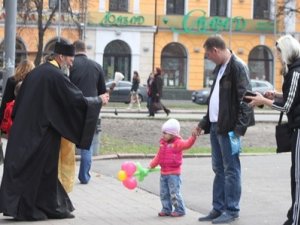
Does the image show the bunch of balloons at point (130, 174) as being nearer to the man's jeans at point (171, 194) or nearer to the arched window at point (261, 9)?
the man's jeans at point (171, 194)

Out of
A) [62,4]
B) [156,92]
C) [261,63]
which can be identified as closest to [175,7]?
[261,63]

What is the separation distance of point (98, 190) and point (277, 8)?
139ft

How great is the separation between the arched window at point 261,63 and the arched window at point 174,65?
14.9 feet

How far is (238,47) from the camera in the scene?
52.8 meters

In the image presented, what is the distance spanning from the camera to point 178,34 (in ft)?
172

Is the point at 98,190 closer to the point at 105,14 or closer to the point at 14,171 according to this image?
the point at 14,171

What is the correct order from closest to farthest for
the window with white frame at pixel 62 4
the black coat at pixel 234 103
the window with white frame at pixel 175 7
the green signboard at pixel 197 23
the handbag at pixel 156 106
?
the black coat at pixel 234 103
the handbag at pixel 156 106
the window with white frame at pixel 62 4
the green signboard at pixel 197 23
the window with white frame at pixel 175 7

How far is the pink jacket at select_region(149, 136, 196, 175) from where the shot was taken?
9203 mm

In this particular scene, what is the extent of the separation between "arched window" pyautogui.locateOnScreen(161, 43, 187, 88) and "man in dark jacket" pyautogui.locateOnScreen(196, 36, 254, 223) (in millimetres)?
43535

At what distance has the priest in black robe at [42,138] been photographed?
28.7 feet

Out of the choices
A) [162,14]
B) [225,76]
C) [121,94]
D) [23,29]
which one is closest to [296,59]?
[225,76]

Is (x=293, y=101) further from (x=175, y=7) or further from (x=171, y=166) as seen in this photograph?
(x=175, y=7)

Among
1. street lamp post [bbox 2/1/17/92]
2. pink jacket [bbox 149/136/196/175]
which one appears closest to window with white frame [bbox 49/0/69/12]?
street lamp post [bbox 2/1/17/92]

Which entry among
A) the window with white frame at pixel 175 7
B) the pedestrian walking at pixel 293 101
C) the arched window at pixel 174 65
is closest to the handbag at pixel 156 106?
the pedestrian walking at pixel 293 101
